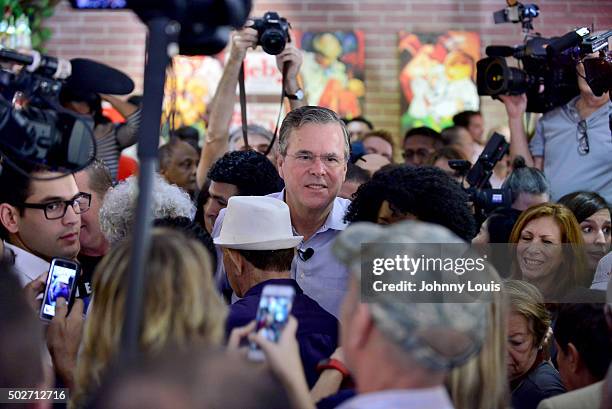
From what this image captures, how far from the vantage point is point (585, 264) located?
173 inches

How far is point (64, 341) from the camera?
3.06 m

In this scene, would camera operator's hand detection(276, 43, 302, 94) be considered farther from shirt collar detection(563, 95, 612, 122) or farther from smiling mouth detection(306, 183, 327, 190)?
shirt collar detection(563, 95, 612, 122)

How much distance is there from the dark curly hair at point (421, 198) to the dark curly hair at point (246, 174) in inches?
43.9

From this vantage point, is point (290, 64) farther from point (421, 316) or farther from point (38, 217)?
point (421, 316)

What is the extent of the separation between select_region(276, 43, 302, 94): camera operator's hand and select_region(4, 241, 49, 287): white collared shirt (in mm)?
1643

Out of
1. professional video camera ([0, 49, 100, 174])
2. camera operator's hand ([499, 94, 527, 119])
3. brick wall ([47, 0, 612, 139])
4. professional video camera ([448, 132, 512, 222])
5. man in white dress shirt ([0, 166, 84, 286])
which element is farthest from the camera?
brick wall ([47, 0, 612, 139])

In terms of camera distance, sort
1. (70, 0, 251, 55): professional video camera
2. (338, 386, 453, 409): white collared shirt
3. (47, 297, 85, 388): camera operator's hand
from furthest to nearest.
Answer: (47, 297, 85, 388): camera operator's hand, (70, 0, 251, 55): professional video camera, (338, 386, 453, 409): white collared shirt

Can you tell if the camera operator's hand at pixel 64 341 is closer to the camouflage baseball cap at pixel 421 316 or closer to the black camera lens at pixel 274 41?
the camouflage baseball cap at pixel 421 316

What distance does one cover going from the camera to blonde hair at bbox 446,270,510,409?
2439mm

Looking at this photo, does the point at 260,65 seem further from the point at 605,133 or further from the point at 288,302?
the point at 288,302

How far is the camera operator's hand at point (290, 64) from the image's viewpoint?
15.5ft

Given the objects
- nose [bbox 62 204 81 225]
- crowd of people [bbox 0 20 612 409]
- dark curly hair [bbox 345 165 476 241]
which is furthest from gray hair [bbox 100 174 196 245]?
dark curly hair [bbox 345 165 476 241]

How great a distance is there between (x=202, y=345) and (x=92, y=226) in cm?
202

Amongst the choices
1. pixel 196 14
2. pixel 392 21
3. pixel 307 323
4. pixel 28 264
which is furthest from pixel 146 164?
pixel 392 21
